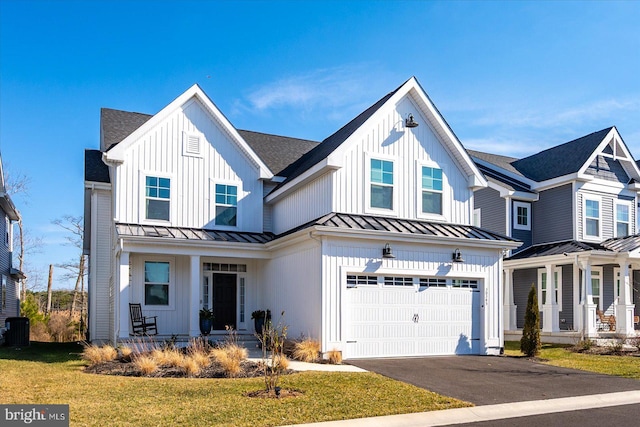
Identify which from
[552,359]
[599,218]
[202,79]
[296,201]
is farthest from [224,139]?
[599,218]

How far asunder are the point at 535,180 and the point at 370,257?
13030 mm

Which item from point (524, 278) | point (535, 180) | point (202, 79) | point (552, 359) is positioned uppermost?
point (202, 79)

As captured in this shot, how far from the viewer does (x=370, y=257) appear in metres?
16.0

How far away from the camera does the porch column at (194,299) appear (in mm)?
17672

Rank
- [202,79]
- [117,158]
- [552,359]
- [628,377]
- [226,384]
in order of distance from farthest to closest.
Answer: [202,79], [117,158], [552,359], [628,377], [226,384]

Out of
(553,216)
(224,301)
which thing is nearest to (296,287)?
(224,301)

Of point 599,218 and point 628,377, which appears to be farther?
point 599,218

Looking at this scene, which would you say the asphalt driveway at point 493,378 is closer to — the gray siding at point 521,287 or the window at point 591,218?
the gray siding at point 521,287

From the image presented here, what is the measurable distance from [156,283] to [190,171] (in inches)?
151

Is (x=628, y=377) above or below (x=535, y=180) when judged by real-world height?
below

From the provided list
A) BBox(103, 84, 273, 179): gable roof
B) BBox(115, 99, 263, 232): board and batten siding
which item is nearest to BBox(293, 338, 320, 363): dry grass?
BBox(115, 99, 263, 232): board and batten siding

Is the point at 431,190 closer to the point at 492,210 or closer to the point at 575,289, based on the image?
the point at 492,210

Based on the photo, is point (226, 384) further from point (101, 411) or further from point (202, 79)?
point (202, 79)

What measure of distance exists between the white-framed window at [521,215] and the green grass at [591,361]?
6840 mm
